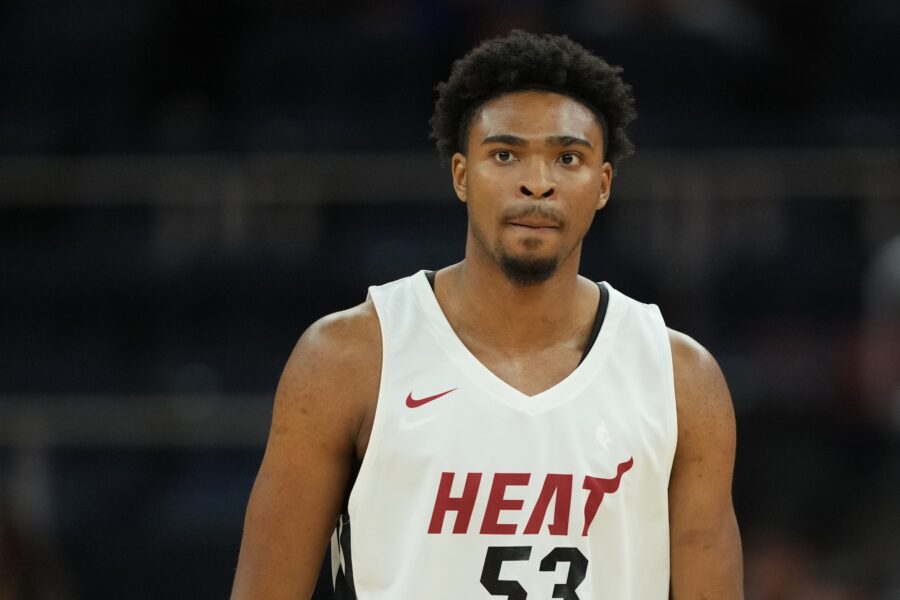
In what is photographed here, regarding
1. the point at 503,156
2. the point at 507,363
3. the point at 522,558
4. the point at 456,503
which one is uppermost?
the point at 503,156

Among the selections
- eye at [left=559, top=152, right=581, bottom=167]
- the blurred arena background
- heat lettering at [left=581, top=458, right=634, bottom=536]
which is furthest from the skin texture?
the blurred arena background

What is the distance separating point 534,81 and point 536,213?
31 centimetres

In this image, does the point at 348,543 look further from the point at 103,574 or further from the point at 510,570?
the point at 103,574

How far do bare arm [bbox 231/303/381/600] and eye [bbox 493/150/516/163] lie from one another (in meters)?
0.53

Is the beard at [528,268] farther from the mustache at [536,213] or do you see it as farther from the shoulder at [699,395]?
the shoulder at [699,395]

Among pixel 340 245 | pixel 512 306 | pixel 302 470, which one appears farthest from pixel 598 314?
pixel 340 245

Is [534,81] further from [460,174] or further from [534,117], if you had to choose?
[460,174]

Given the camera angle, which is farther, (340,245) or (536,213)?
(340,245)

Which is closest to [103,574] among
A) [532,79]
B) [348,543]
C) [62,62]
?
[62,62]

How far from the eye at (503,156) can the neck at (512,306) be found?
23cm

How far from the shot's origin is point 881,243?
7.14 metres

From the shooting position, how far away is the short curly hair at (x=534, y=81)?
3.45m

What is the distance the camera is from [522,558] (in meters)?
3.35

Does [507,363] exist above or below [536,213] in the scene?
below
